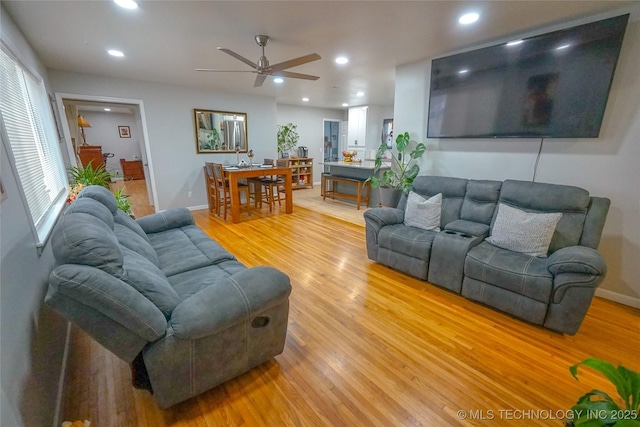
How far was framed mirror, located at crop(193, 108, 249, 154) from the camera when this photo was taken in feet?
17.1

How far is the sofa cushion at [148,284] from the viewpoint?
121 centimetres

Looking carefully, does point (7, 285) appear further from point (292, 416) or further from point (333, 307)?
point (333, 307)

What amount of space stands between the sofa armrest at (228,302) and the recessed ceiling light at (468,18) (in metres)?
2.64

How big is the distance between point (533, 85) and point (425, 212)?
1.53m

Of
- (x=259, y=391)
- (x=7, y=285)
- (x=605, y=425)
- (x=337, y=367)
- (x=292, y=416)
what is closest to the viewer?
(x=605, y=425)

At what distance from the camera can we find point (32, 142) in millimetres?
2328

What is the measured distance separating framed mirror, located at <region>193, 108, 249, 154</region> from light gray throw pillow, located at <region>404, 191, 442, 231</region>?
411 cm

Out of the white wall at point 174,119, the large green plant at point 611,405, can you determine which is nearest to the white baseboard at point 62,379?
the large green plant at point 611,405

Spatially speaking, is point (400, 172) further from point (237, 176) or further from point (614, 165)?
point (237, 176)

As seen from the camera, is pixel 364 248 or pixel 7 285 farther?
pixel 364 248

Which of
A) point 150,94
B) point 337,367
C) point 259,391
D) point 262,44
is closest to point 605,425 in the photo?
point 337,367

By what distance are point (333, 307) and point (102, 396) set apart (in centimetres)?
154

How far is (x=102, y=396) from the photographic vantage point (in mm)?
1457

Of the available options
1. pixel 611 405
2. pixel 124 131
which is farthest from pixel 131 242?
pixel 124 131
